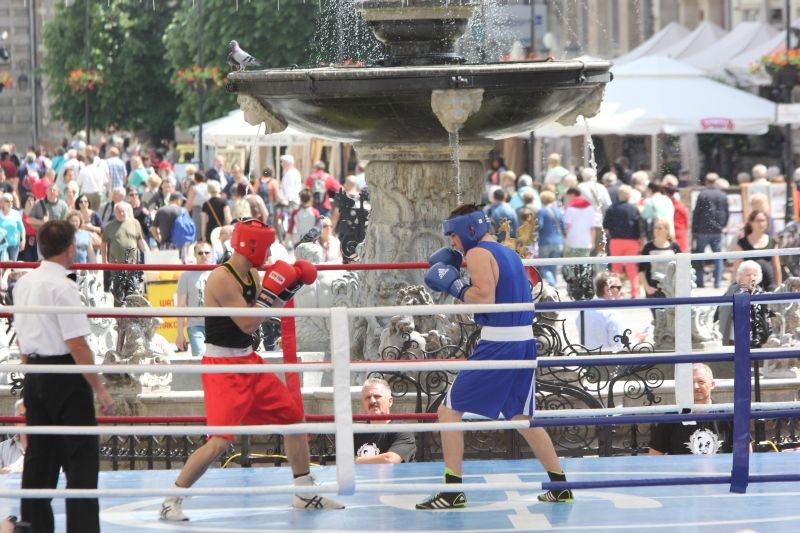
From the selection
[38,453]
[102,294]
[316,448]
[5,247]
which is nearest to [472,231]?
[38,453]

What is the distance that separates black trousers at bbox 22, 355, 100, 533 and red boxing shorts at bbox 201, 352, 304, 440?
2.03 feet

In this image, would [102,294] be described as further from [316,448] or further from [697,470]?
[697,470]

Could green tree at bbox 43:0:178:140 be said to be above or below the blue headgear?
above

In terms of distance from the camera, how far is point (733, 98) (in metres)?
27.9

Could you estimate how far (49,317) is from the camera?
25.9ft

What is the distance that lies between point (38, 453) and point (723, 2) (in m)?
44.8

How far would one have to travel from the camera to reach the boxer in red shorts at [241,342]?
8367 mm

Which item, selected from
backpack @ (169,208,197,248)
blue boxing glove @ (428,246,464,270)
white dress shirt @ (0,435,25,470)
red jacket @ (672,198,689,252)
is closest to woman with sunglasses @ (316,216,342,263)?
backpack @ (169,208,197,248)

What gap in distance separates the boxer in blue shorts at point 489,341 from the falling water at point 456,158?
3.71 meters

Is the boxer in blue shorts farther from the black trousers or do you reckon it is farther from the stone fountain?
the stone fountain

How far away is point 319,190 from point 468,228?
1849cm

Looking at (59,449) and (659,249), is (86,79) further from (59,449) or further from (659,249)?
(59,449)

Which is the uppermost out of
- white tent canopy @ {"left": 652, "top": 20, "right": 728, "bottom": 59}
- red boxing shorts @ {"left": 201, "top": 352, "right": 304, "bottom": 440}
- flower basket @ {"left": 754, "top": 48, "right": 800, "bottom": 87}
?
white tent canopy @ {"left": 652, "top": 20, "right": 728, "bottom": 59}

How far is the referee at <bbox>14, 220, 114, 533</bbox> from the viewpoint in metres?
7.89
